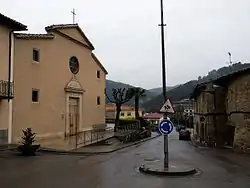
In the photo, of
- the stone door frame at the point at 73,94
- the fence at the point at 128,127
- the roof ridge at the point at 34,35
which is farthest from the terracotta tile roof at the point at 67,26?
the fence at the point at 128,127

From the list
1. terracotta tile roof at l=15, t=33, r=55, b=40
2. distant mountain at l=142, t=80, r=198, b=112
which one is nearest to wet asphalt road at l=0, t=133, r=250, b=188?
terracotta tile roof at l=15, t=33, r=55, b=40

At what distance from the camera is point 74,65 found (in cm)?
3275

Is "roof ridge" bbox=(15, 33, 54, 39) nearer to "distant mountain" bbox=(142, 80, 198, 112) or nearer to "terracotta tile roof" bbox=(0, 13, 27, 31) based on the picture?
"terracotta tile roof" bbox=(0, 13, 27, 31)

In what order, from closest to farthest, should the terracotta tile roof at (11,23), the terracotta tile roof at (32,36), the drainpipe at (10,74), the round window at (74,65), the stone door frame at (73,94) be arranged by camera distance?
1. the terracotta tile roof at (11,23)
2. the drainpipe at (10,74)
3. the terracotta tile roof at (32,36)
4. the stone door frame at (73,94)
5. the round window at (74,65)

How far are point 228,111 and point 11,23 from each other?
19489mm

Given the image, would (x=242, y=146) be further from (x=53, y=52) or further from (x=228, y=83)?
(x=53, y=52)

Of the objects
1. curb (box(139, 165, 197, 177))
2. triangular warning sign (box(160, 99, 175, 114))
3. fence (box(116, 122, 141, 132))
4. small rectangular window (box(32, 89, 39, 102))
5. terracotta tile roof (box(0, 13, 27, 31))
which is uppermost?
terracotta tile roof (box(0, 13, 27, 31))

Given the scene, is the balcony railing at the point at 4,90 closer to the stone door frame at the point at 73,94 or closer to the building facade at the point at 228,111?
the stone door frame at the point at 73,94

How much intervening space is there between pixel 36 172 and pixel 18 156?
512 centimetres

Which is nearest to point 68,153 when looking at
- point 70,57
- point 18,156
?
point 18,156

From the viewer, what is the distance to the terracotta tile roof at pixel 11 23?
69.9ft

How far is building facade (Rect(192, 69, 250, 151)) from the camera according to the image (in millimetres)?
Answer: 25391

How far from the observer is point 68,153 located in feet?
68.8

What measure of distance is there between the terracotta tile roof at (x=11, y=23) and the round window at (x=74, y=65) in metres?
9.27
